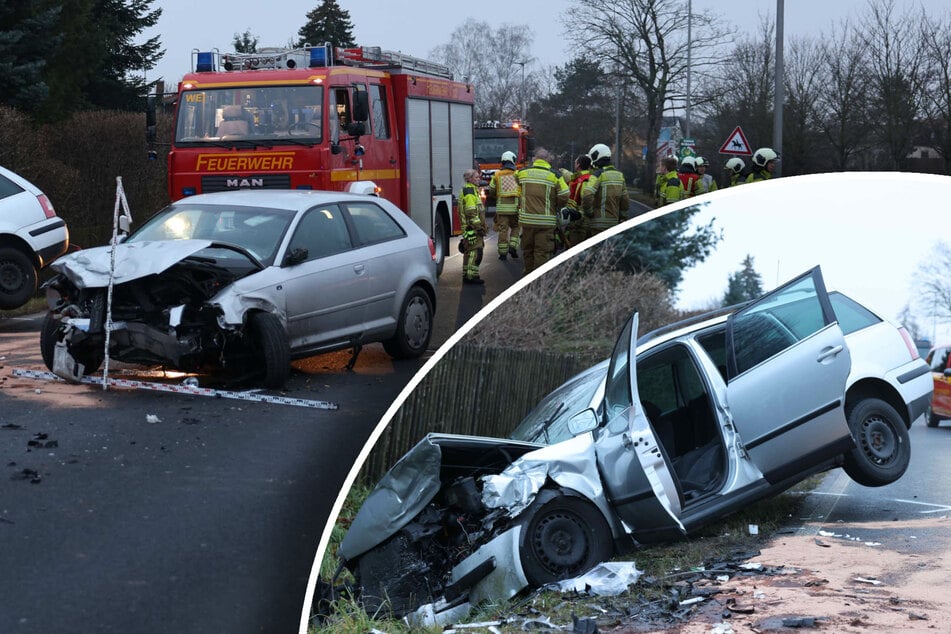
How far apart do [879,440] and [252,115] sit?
13.5 m

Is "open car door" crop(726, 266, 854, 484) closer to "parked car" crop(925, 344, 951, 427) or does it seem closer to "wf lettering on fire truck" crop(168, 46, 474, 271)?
"parked car" crop(925, 344, 951, 427)

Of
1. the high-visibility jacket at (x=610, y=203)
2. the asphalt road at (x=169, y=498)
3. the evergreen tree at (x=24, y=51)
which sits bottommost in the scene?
the asphalt road at (x=169, y=498)

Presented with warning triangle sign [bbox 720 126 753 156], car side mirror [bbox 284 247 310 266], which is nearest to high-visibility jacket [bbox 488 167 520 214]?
car side mirror [bbox 284 247 310 266]

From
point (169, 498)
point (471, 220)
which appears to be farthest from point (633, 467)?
point (471, 220)

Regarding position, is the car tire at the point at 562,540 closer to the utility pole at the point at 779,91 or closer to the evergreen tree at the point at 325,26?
the utility pole at the point at 779,91

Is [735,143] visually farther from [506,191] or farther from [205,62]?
[205,62]

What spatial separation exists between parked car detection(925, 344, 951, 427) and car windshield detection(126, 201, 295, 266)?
7.91 meters

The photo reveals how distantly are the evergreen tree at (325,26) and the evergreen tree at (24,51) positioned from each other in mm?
34437

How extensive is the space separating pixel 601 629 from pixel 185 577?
11.7 feet

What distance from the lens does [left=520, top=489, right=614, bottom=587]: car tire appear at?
68.7 inches

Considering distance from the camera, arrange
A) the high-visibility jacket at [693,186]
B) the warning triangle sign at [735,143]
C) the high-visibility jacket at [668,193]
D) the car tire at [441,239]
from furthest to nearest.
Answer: the warning triangle sign at [735,143] → the car tire at [441,239] → the high-visibility jacket at [668,193] → the high-visibility jacket at [693,186]

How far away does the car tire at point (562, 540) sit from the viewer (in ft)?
5.72

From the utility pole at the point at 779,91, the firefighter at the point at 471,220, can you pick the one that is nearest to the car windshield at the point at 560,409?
the firefighter at the point at 471,220

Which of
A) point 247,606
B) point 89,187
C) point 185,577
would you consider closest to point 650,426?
point 247,606
